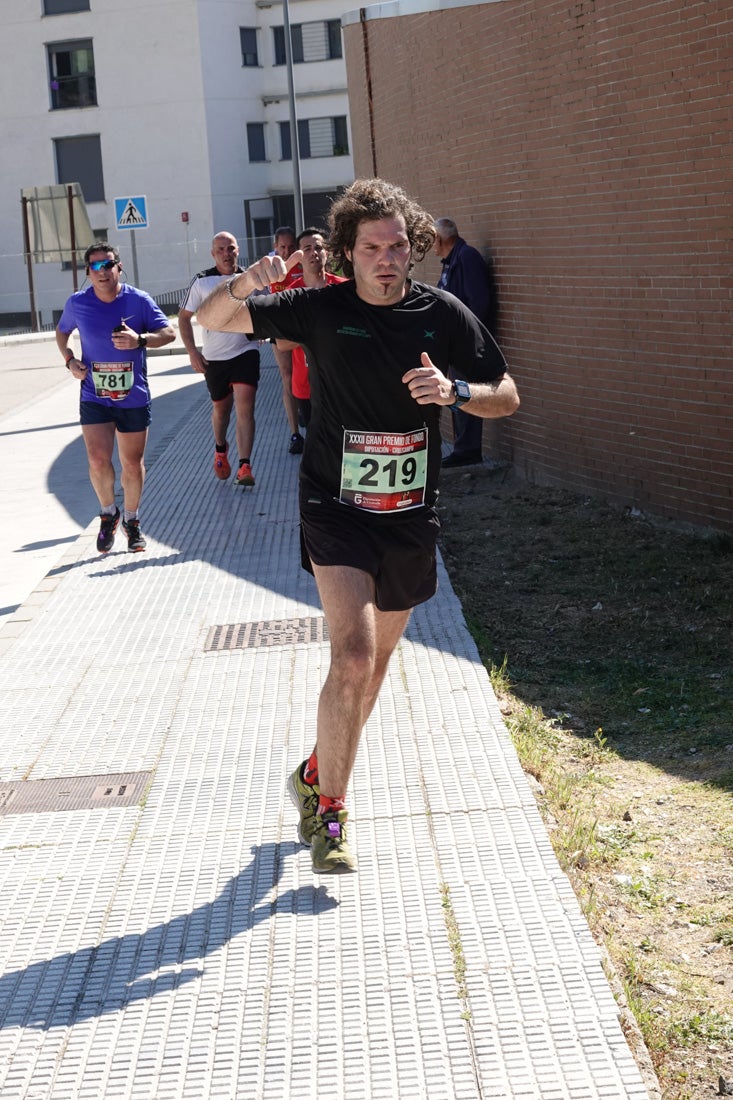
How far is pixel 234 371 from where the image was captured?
11133mm

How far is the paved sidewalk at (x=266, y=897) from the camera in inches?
135

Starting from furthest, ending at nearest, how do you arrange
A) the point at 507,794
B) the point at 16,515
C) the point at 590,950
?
the point at 16,515, the point at 507,794, the point at 590,950

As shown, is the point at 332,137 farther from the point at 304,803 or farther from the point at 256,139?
the point at 304,803

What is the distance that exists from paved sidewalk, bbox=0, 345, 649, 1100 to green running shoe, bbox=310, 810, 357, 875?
2.1 inches

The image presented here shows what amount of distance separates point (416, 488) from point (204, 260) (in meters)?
44.1

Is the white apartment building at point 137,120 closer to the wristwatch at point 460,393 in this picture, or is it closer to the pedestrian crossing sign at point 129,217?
the pedestrian crossing sign at point 129,217

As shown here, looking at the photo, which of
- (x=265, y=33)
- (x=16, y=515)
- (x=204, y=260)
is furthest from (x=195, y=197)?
(x=16, y=515)

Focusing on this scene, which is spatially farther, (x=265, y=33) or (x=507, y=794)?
(x=265, y=33)

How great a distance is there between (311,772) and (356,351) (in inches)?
53.4

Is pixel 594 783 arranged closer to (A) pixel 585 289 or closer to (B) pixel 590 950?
(B) pixel 590 950

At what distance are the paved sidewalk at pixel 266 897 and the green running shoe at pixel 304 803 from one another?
12cm

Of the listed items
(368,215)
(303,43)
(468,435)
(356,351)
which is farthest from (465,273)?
(303,43)

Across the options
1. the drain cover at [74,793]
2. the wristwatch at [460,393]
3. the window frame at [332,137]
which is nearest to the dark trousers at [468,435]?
the drain cover at [74,793]

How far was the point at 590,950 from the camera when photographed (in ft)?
12.6
